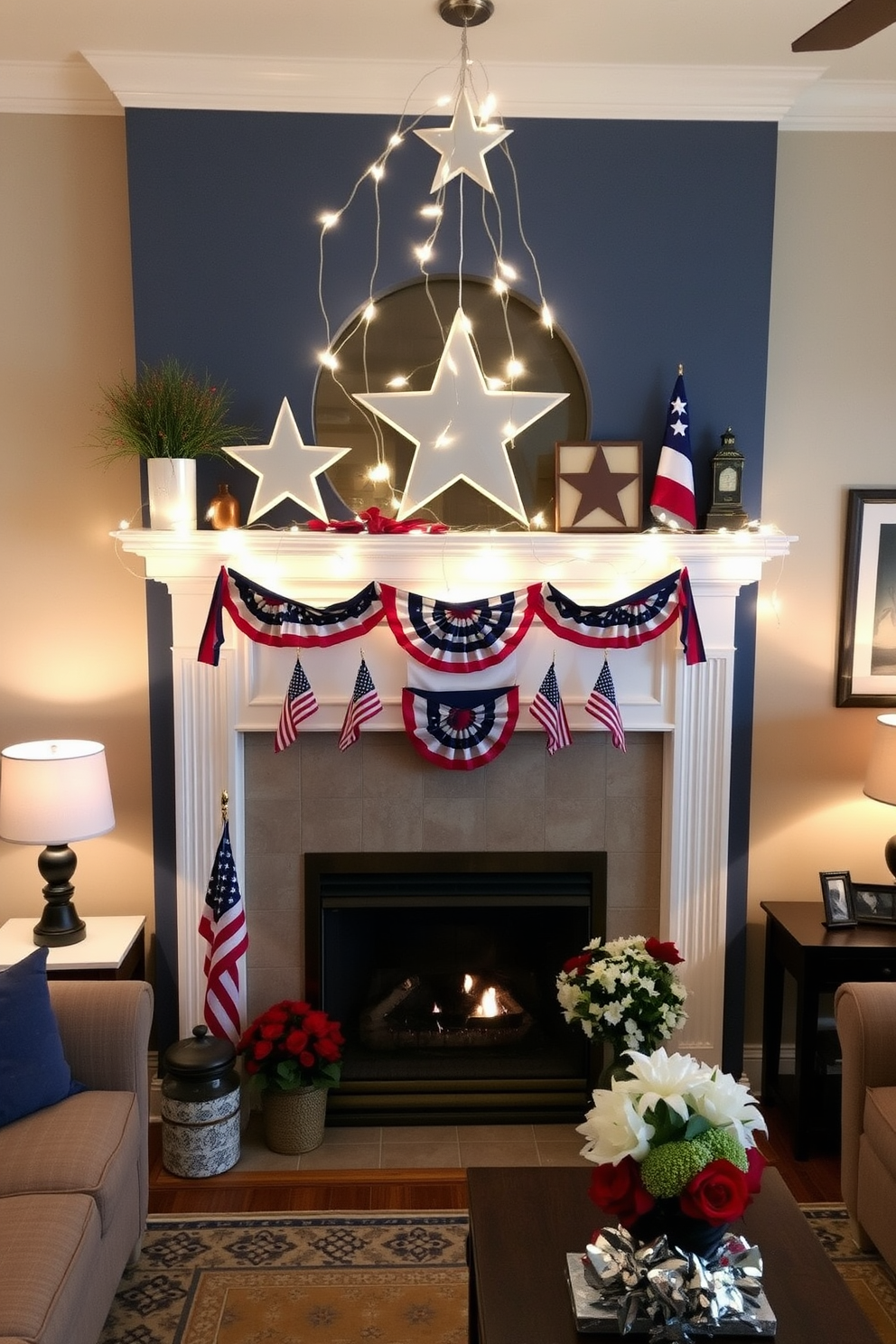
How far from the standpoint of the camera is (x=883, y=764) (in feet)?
11.1

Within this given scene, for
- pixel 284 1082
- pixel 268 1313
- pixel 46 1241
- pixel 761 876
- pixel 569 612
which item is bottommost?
pixel 268 1313

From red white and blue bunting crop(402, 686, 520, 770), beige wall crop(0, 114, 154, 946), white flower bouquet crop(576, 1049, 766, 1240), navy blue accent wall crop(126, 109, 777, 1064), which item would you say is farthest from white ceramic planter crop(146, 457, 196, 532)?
white flower bouquet crop(576, 1049, 766, 1240)

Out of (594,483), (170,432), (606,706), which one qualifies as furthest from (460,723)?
(170,432)

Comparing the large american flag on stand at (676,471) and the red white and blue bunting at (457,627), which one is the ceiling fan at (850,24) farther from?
the red white and blue bunting at (457,627)

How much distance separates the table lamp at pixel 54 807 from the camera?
10.4 ft

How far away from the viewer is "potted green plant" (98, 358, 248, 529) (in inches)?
124

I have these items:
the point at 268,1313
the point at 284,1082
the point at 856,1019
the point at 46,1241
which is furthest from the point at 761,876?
the point at 46,1241

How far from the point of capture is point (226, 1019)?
10.9 ft

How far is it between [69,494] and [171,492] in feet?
1.59

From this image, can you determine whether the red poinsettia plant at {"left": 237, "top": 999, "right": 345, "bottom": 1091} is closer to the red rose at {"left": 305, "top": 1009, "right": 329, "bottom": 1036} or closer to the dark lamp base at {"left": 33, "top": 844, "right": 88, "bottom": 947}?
the red rose at {"left": 305, "top": 1009, "right": 329, "bottom": 1036}

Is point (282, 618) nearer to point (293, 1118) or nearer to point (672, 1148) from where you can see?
point (293, 1118)

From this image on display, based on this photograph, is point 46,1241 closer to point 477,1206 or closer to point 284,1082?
point 477,1206

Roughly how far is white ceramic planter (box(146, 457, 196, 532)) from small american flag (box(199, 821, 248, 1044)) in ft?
2.95

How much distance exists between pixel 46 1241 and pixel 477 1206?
2.73ft
